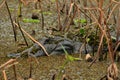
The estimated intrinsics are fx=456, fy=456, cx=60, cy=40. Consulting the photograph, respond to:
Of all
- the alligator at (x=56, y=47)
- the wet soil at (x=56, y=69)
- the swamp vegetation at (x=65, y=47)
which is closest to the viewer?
the swamp vegetation at (x=65, y=47)

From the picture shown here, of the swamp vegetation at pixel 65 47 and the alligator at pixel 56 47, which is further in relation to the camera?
the alligator at pixel 56 47

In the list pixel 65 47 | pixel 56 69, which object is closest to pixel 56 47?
pixel 65 47

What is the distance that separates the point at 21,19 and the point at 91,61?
44.1 inches

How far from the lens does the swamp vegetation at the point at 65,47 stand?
2117mm

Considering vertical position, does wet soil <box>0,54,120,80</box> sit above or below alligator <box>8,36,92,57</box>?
below

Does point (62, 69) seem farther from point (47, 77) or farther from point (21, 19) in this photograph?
point (21, 19)

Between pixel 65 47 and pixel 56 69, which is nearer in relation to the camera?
pixel 56 69

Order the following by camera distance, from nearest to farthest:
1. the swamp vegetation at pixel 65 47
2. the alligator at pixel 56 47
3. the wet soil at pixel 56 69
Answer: the swamp vegetation at pixel 65 47 < the wet soil at pixel 56 69 < the alligator at pixel 56 47

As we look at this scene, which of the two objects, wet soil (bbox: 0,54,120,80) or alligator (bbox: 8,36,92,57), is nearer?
wet soil (bbox: 0,54,120,80)

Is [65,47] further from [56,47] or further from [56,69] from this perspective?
[56,69]

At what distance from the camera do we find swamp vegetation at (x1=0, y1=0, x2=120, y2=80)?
212 centimetres

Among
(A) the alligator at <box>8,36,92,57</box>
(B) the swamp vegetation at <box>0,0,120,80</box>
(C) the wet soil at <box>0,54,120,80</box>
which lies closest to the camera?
(B) the swamp vegetation at <box>0,0,120,80</box>

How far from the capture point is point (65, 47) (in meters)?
2.63

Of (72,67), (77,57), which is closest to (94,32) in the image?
(77,57)
